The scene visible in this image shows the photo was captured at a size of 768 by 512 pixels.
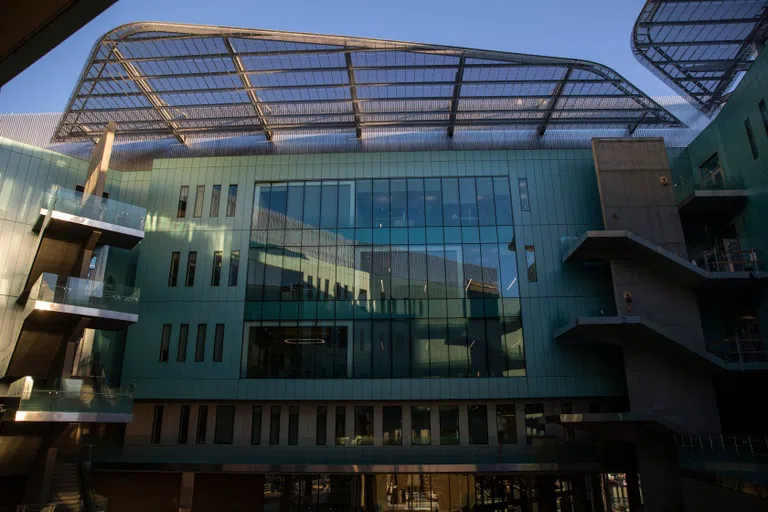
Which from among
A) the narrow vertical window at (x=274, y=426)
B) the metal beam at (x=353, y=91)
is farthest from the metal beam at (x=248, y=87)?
the narrow vertical window at (x=274, y=426)

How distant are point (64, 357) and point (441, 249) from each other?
19.5 meters

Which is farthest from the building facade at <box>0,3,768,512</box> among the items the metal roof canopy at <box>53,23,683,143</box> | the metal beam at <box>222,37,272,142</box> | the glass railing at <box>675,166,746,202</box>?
the metal beam at <box>222,37,272,142</box>

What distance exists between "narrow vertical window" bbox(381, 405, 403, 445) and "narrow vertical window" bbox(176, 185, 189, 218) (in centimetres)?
1632

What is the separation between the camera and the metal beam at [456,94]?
28.4 meters

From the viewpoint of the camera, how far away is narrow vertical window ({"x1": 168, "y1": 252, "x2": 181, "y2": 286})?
3100 centimetres

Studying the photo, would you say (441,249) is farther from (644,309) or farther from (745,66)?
(745,66)

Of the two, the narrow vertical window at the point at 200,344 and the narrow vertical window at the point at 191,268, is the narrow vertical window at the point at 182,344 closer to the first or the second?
the narrow vertical window at the point at 200,344

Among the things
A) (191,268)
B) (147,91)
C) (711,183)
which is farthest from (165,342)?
(711,183)

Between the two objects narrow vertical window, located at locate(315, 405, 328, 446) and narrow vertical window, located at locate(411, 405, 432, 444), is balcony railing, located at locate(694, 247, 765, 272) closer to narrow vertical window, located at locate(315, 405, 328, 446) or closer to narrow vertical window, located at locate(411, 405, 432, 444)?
narrow vertical window, located at locate(411, 405, 432, 444)

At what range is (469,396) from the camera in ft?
92.3

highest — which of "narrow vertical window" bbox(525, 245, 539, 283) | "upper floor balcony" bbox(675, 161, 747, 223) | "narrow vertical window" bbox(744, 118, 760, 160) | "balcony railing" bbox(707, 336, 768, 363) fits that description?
"narrow vertical window" bbox(744, 118, 760, 160)

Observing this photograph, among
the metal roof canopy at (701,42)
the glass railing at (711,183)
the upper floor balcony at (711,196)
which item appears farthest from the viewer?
the metal roof canopy at (701,42)

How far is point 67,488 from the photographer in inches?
947

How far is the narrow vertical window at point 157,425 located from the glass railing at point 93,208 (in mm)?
10169
